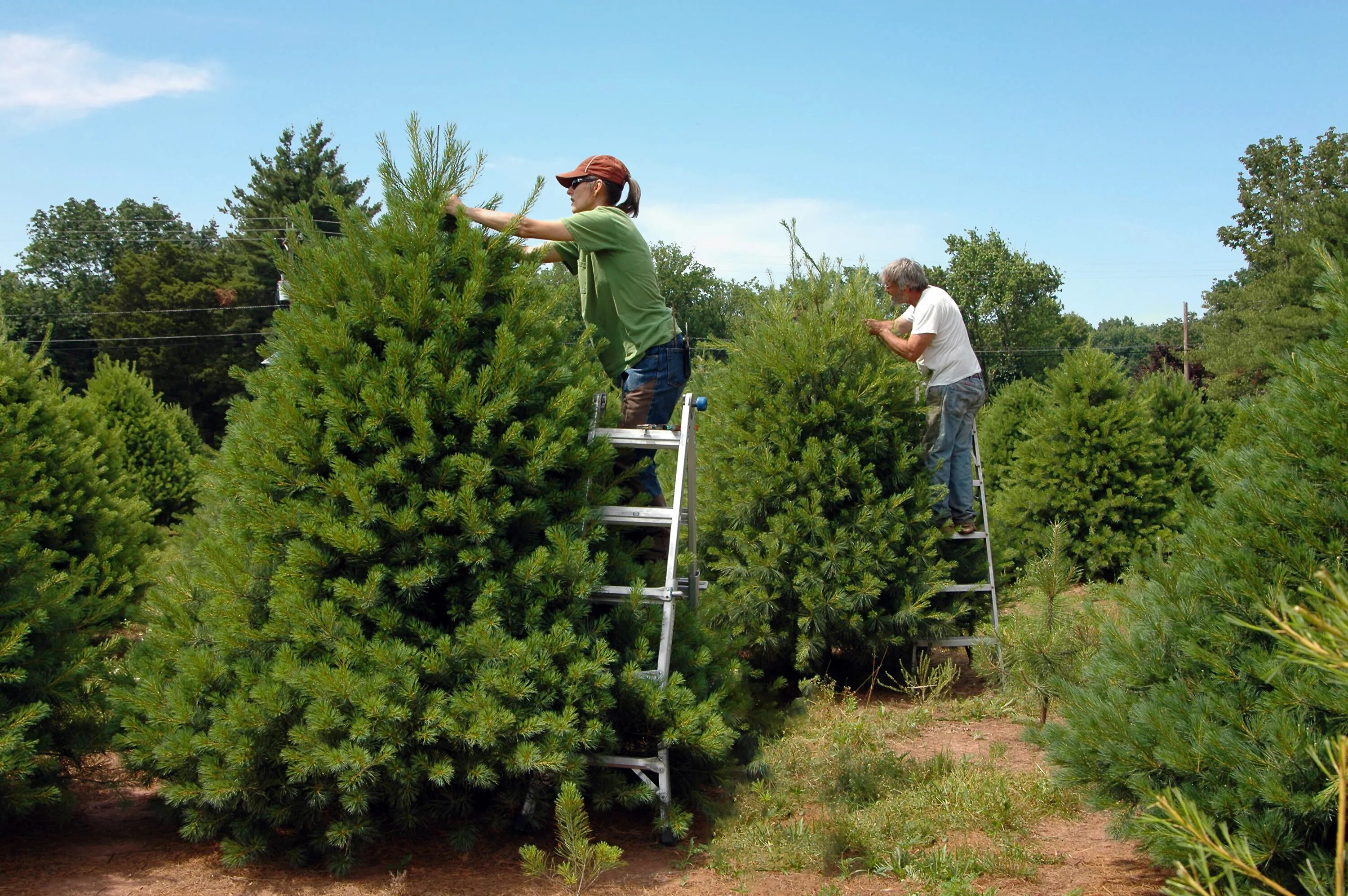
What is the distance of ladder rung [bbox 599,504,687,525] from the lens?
3.94m

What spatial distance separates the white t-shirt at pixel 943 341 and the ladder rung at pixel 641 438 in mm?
2838

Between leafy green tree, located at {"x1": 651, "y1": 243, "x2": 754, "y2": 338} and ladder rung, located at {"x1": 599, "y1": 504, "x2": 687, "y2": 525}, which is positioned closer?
ladder rung, located at {"x1": 599, "y1": 504, "x2": 687, "y2": 525}

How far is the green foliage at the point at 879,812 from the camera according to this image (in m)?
3.49

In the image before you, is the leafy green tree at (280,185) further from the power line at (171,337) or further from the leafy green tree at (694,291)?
the leafy green tree at (694,291)

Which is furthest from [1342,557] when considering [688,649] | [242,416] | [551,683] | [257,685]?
[242,416]

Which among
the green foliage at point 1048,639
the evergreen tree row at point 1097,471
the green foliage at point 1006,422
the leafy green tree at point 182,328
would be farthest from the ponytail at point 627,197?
the leafy green tree at point 182,328

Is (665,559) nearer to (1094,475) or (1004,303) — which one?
(1094,475)

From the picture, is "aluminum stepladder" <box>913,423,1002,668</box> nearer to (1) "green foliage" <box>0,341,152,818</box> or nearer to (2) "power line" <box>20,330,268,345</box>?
(1) "green foliage" <box>0,341,152,818</box>

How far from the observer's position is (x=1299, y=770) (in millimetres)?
2688

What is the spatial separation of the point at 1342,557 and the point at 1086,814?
189 centimetres

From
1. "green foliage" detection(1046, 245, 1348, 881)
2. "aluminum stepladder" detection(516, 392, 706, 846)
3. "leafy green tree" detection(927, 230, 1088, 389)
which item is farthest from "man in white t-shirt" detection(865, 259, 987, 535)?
"leafy green tree" detection(927, 230, 1088, 389)

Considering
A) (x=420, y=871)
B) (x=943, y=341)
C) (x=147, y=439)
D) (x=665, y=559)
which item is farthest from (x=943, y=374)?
(x=147, y=439)

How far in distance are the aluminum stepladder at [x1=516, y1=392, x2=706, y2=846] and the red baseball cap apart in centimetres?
108

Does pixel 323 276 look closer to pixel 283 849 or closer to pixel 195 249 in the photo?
pixel 283 849
